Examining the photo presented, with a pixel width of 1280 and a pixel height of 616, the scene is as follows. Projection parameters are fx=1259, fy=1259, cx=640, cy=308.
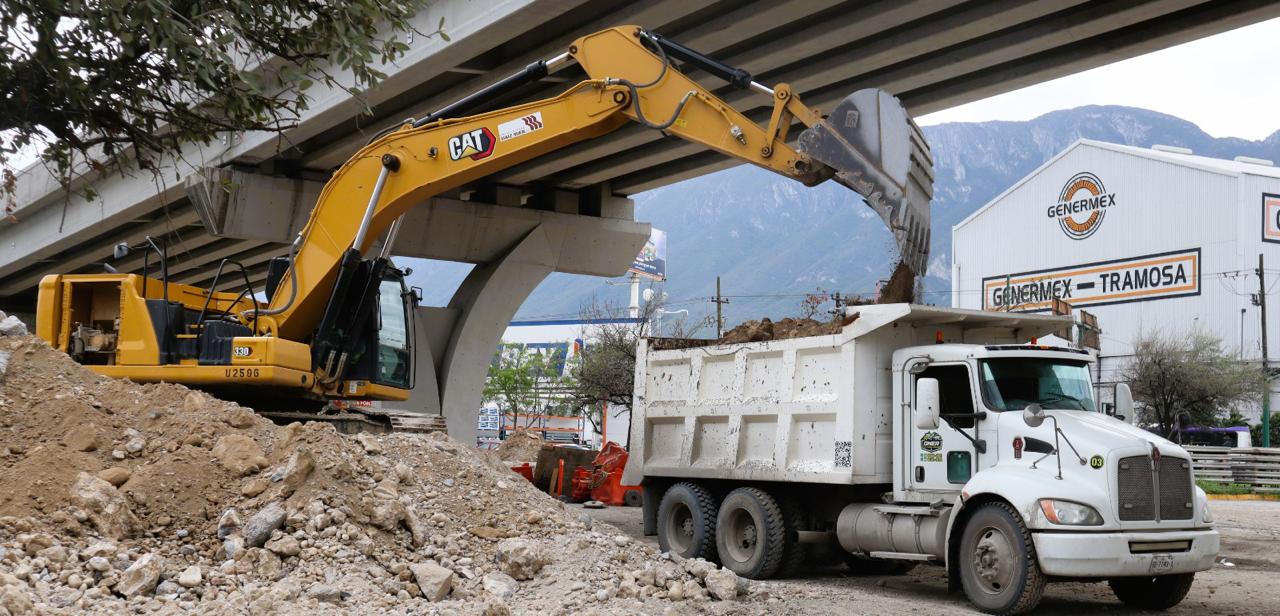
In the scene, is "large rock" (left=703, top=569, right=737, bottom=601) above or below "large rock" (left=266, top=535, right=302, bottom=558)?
below

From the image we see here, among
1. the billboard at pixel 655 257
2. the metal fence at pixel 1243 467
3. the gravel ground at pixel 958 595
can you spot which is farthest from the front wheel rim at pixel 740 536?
the billboard at pixel 655 257

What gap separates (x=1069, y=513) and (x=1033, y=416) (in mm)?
821

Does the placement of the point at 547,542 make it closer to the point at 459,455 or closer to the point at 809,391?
the point at 459,455

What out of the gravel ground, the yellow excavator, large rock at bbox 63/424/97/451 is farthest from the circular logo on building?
large rock at bbox 63/424/97/451

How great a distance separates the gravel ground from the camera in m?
10.3

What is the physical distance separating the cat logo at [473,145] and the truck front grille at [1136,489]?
294 inches

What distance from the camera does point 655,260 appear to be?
135250 millimetres

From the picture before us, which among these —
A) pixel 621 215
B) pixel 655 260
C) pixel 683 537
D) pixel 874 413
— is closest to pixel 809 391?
pixel 874 413

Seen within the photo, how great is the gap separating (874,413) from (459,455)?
3.81m

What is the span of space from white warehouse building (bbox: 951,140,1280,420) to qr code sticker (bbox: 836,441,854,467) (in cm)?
4304

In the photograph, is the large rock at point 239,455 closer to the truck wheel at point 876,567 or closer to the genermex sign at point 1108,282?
the truck wheel at point 876,567

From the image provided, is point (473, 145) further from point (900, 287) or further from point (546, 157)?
point (546, 157)

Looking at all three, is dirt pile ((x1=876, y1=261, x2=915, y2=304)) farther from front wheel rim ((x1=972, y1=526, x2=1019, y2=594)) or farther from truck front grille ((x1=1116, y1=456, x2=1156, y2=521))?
truck front grille ((x1=1116, y1=456, x2=1156, y2=521))

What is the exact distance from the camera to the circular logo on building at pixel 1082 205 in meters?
64.1
